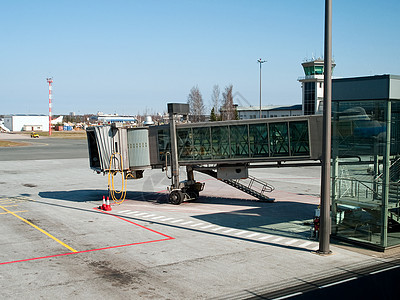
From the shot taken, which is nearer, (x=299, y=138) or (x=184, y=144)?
(x=299, y=138)

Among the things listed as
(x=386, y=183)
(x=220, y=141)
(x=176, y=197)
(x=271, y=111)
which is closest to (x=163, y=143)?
(x=176, y=197)

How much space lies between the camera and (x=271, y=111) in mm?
131250

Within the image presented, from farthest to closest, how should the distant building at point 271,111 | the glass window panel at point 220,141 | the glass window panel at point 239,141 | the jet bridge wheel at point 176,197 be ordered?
the distant building at point 271,111 < the jet bridge wheel at point 176,197 < the glass window panel at point 220,141 < the glass window panel at point 239,141

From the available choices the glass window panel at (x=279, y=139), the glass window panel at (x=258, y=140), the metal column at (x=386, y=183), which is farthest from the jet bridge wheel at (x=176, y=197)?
the metal column at (x=386, y=183)

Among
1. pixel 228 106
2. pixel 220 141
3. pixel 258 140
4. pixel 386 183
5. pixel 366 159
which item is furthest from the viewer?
pixel 228 106

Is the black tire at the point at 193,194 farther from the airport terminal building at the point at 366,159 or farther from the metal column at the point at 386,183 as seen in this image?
the metal column at the point at 386,183

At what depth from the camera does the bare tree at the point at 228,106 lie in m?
97.5

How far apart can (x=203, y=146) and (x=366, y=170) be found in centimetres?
1520

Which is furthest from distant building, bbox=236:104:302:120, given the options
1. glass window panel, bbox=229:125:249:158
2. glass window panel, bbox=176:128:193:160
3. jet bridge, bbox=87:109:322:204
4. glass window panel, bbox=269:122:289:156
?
glass window panel, bbox=269:122:289:156

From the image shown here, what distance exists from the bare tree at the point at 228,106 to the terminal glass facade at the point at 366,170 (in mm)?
71538

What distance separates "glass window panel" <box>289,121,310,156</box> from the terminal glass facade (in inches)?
264

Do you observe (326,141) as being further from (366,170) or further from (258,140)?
(258,140)

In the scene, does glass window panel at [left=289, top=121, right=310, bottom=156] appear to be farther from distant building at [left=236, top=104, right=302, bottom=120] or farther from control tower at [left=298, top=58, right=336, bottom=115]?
distant building at [left=236, top=104, right=302, bottom=120]

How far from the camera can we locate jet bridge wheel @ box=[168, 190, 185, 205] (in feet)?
117
